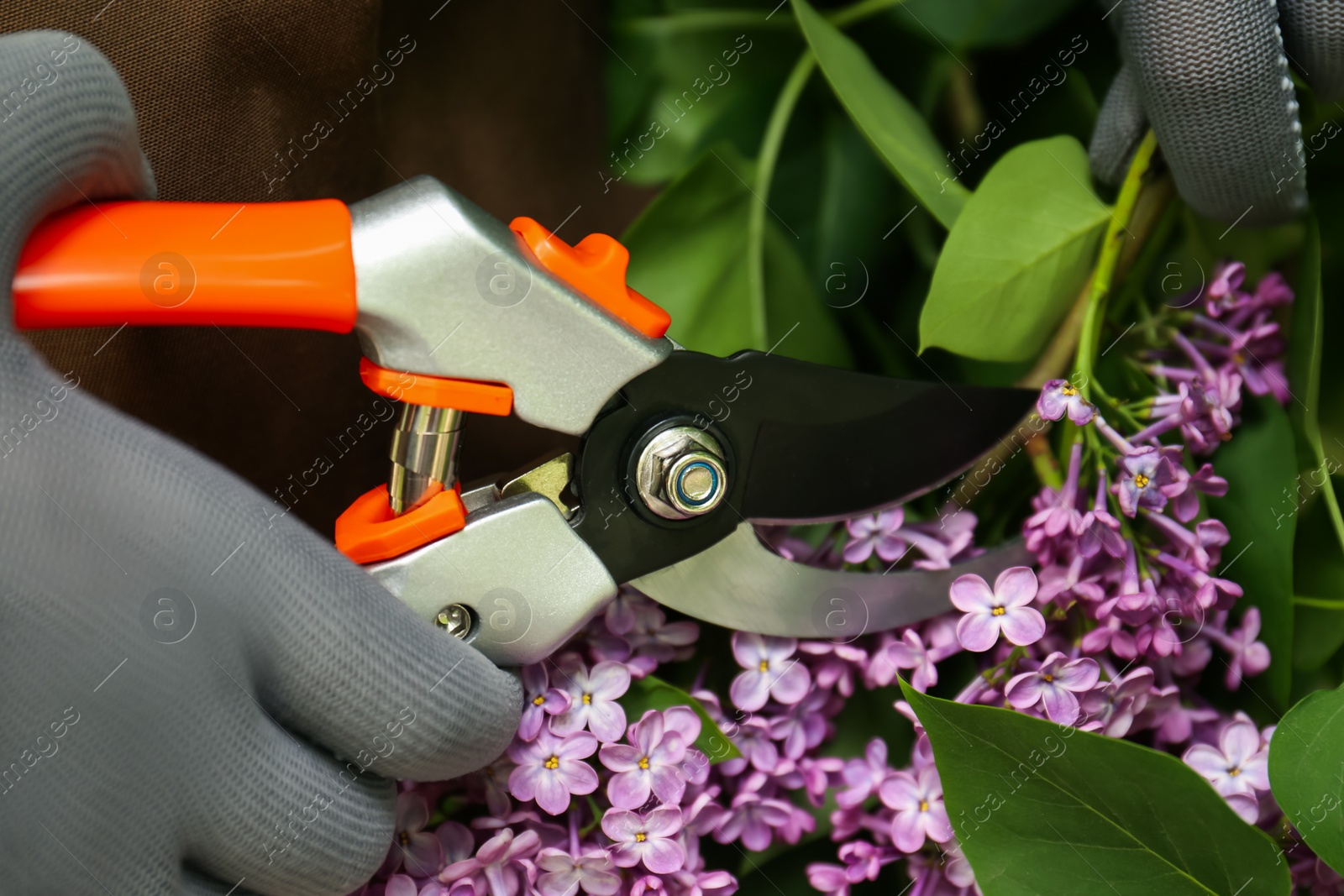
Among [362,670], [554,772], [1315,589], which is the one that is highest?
[362,670]

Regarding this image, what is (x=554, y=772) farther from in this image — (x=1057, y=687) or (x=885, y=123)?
(x=885, y=123)

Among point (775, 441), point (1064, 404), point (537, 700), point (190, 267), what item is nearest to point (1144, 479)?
point (1064, 404)

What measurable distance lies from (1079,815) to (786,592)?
14 centimetres

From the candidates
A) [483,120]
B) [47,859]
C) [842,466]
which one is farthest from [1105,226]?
[47,859]

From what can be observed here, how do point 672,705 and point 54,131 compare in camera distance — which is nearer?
point 54,131

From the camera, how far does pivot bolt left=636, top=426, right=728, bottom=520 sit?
0.40m

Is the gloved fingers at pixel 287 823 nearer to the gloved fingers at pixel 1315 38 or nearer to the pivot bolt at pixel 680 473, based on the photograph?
the pivot bolt at pixel 680 473

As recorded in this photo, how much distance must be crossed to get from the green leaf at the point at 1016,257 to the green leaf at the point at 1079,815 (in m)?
0.17

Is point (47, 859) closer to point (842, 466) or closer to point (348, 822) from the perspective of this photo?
point (348, 822)

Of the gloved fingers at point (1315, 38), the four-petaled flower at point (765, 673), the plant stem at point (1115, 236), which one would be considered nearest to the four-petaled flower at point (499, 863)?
the four-petaled flower at point (765, 673)

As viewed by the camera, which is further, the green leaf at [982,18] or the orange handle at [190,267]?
the green leaf at [982,18]

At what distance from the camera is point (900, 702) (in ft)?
1.51

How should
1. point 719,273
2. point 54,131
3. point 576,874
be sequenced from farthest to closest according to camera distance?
point 719,273 → point 576,874 → point 54,131

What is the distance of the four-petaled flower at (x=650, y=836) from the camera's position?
422 millimetres
